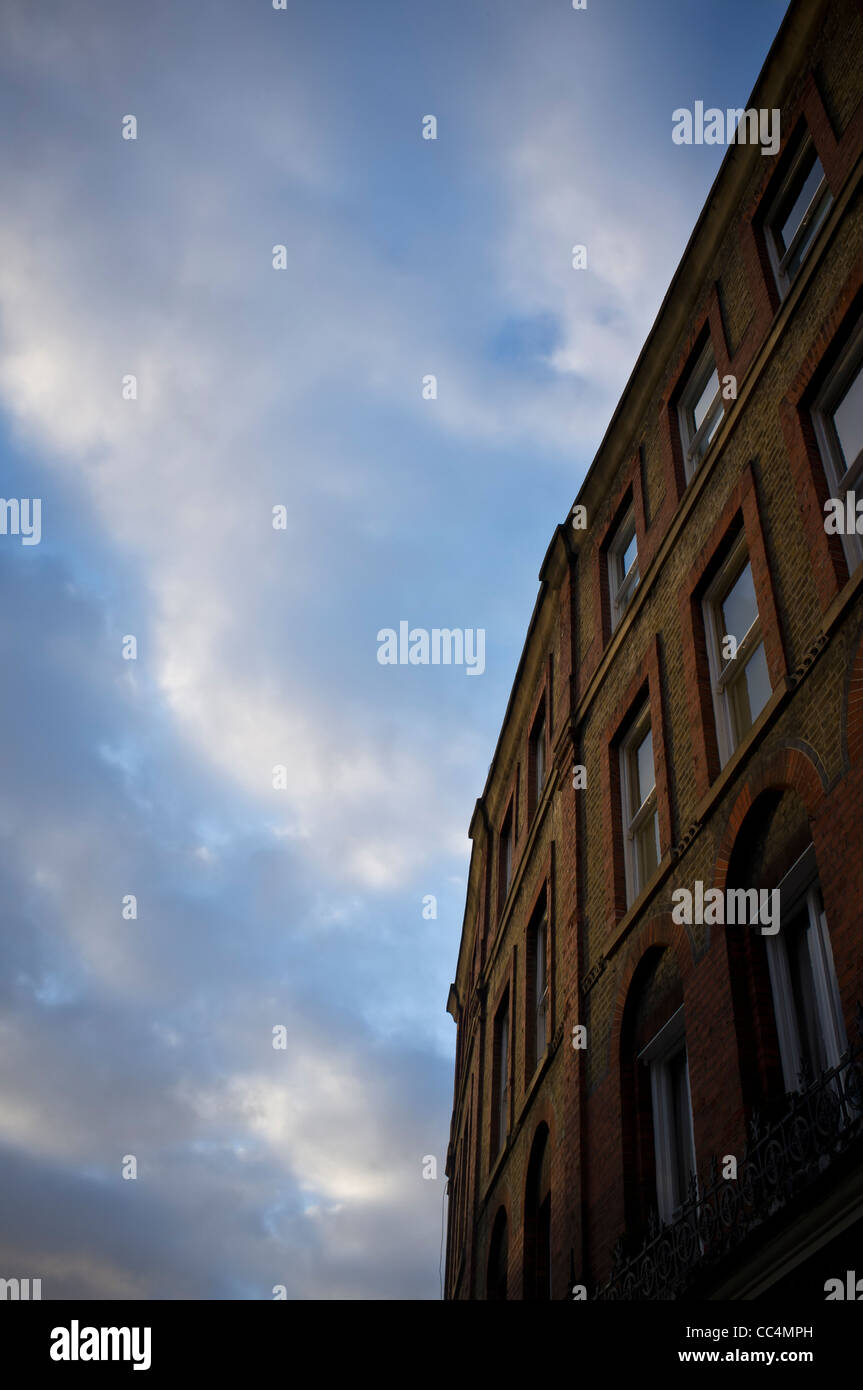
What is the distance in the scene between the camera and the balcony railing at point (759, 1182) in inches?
290

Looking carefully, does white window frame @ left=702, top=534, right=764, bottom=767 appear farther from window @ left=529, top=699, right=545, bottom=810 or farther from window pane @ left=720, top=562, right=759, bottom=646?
window @ left=529, top=699, right=545, bottom=810

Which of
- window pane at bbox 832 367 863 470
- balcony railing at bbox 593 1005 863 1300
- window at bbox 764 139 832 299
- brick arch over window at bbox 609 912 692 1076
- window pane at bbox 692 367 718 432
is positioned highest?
window at bbox 764 139 832 299

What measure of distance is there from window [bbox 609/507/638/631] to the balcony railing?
28.6ft

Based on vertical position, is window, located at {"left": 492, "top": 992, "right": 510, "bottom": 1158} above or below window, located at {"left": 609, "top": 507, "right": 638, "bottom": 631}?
below

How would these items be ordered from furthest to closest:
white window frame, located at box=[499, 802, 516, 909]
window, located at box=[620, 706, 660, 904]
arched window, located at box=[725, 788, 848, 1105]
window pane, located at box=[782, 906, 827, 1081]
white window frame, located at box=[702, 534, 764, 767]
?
white window frame, located at box=[499, 802, 516, 909]
window, located at box=[620, 706, 660, 904]
white window frame, located at box=[702, 534, 764, 767]
arched window, located at box=[725, 788, 848, 1105]
window pane, located at box=[782, 906, 827, 1081]

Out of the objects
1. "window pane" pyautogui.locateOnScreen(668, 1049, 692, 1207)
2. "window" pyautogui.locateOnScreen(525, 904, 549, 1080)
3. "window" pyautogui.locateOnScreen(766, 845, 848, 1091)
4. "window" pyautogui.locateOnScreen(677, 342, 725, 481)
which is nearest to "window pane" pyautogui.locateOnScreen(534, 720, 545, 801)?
"window" pyautogui.locateOnScreen(525, 904, 549, 1080)

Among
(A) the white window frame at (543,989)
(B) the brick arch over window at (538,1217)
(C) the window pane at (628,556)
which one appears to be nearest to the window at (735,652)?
(C) the window pane at (628,556)

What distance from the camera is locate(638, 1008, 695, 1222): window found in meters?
11.0

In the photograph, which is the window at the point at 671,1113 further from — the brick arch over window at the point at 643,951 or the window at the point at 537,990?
the window at the point at 537,990

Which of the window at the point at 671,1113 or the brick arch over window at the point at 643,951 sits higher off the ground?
the brick arch over window at the point at 643,951

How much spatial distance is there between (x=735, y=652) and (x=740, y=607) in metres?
0.56

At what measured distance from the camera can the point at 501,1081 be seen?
20.7 meters

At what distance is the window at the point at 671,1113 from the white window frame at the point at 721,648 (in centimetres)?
282
